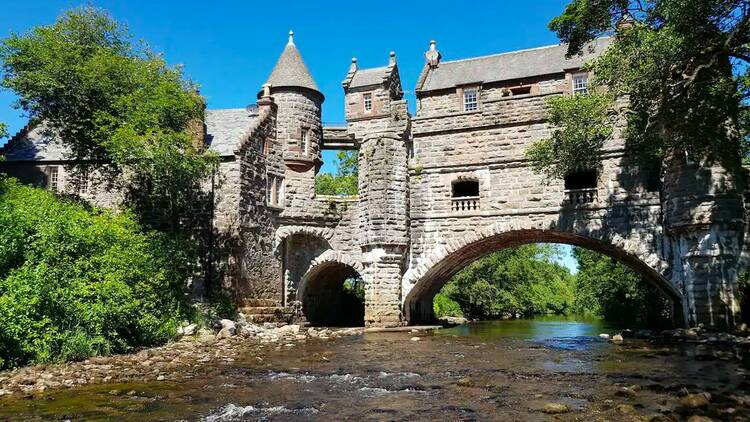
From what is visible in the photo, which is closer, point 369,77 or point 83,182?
point 83,182

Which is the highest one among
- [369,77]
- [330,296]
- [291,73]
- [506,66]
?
[369,77]

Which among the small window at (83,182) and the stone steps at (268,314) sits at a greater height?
the small window at (83,182)

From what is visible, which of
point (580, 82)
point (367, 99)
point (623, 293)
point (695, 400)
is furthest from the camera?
point (367, 99)

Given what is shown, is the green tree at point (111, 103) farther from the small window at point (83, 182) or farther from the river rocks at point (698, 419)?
the river rocks at point (698, 419)

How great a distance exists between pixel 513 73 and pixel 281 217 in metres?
14.6

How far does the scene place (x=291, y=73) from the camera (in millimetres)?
28672

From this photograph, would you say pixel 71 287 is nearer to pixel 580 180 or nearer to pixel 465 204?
pixel 465 204

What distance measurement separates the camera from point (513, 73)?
2914cm

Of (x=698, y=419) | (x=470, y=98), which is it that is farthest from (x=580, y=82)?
(x=698, y=419)

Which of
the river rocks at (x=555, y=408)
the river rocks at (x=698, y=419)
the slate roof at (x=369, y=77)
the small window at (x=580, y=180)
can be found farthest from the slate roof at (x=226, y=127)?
the river rocks at (x=698, y=419)

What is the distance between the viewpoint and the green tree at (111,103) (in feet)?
71.4

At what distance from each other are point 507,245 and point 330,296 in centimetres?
1109

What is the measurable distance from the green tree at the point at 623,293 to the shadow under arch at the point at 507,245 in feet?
15.7

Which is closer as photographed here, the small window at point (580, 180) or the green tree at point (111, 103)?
the green tree at point (111, 103)
